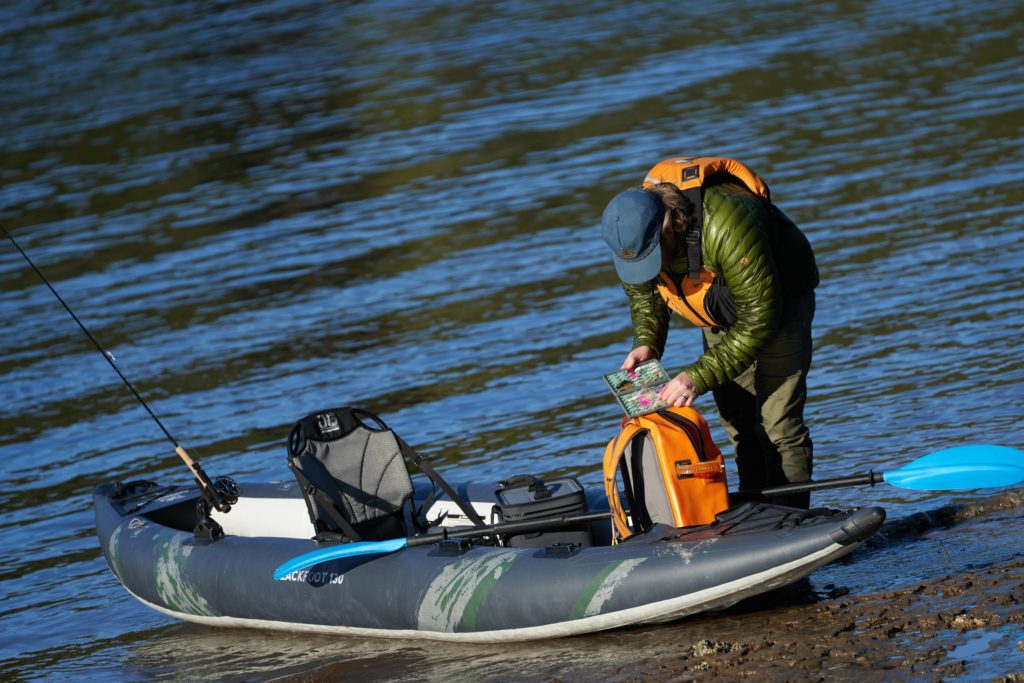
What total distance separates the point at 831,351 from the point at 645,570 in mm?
4554

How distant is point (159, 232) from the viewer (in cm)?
1612

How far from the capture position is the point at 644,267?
551 centimetres

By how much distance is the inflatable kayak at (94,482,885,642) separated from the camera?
5258 millimetres

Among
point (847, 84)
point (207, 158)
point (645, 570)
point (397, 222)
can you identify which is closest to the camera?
point (645, 570)

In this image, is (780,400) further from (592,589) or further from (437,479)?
(437,479)

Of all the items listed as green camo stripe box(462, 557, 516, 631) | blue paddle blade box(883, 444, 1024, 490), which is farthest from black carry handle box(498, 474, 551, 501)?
blue paddle blade box(883, 444, 1024, 490)

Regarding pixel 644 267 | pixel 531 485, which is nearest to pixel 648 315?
pixel 644 267

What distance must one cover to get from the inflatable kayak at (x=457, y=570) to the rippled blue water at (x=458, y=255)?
0.52 feet

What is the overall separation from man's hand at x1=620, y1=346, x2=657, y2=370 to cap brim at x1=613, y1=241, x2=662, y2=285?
0.49 meters

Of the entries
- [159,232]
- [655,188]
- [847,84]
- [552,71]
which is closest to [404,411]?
[655,188]

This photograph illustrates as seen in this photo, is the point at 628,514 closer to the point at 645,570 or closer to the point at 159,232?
the point at 645,570

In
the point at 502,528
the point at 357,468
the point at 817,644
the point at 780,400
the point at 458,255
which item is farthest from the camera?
the point at 458,255

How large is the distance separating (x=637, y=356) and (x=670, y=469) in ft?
2.14

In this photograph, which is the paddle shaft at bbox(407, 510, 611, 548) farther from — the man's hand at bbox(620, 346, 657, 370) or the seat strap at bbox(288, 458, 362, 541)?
the man's hand at bbox(620, 346, 657, 370)
